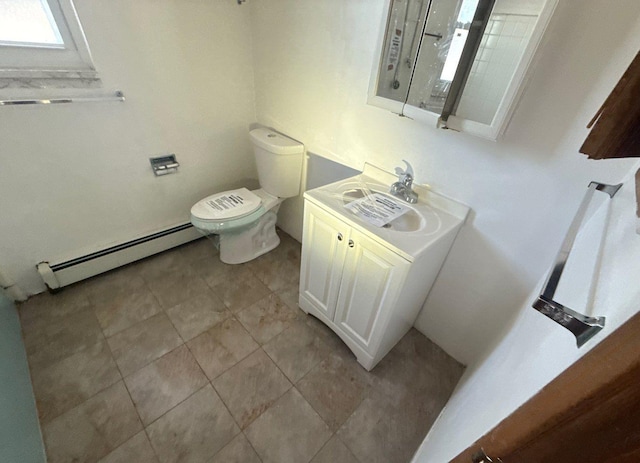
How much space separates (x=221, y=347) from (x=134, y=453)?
502 mm

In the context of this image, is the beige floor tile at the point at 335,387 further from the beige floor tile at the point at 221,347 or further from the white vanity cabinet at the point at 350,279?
the beige floor tile at the point at 221,347

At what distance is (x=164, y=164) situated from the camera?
174 centimetres

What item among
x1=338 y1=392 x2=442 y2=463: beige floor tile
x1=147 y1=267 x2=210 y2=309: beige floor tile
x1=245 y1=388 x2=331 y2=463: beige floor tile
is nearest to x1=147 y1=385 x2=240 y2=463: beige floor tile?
x1=245 y1=388 x2=331 y2=463: beige floor tile

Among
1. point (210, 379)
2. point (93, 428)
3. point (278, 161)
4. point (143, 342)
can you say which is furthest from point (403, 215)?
point (93, 428)

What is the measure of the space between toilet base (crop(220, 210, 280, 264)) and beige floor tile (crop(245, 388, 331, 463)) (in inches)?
39.3

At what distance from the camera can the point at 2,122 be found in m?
1.21

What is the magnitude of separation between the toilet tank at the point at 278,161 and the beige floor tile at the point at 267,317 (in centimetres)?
73

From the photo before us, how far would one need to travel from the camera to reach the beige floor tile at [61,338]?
1.35m

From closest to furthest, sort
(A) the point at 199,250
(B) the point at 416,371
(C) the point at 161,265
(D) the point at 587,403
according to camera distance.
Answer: (D) the point at 587,403
(B) the point at 416,371
(C) the point at 161,265
(A) the point at 199,250

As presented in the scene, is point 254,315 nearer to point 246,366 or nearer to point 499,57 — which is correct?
point 246,366

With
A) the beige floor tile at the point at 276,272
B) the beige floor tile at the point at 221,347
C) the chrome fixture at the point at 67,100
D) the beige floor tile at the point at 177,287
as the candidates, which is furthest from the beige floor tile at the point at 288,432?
the chrome fixture at the point at 67,100

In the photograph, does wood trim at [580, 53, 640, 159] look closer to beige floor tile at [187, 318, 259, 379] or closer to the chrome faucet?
the chrome faucet

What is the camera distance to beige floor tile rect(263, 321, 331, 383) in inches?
55.4

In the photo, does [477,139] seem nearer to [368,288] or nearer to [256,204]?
[368,288]
